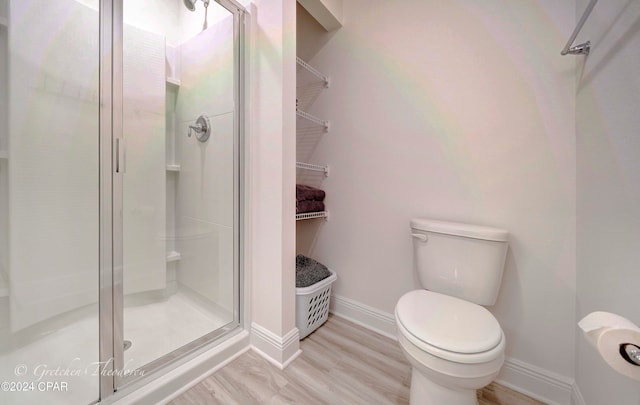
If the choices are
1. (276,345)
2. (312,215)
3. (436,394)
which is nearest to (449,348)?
(436,394)

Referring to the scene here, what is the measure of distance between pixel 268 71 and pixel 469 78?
0.99 meters

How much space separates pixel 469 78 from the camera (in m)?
1.11

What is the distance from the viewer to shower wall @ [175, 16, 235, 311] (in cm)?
131

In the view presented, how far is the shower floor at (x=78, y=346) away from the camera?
872mm

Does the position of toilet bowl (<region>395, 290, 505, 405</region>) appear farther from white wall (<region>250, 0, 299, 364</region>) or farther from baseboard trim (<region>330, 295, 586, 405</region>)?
white wall (<region>250, 0, 299, 364</region>)

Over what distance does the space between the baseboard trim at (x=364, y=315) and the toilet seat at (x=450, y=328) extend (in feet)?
1.62

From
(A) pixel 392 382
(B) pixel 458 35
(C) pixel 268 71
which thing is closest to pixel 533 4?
(B) pixel 458 35

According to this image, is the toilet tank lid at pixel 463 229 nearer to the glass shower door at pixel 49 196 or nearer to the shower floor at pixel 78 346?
the shower floor at pixel 78 346

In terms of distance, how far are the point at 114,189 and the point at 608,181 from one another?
1790 millimetres

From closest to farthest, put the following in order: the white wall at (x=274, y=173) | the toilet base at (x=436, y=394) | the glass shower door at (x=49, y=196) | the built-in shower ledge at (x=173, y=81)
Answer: the toilet base at (x=436, y=394) → the glass shower door at (x=49, y=196) → the white wall at (x=274, y=173) → the built-in shower ledge at (x=173, y=81)

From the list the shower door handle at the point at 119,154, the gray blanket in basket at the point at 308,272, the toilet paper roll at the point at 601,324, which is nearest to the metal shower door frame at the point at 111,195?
the shower door handle at the point at 119,154

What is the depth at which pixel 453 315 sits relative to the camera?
86cm

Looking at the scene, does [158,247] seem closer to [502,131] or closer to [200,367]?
[200,367]

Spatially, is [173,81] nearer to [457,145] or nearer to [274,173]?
[274,173]
